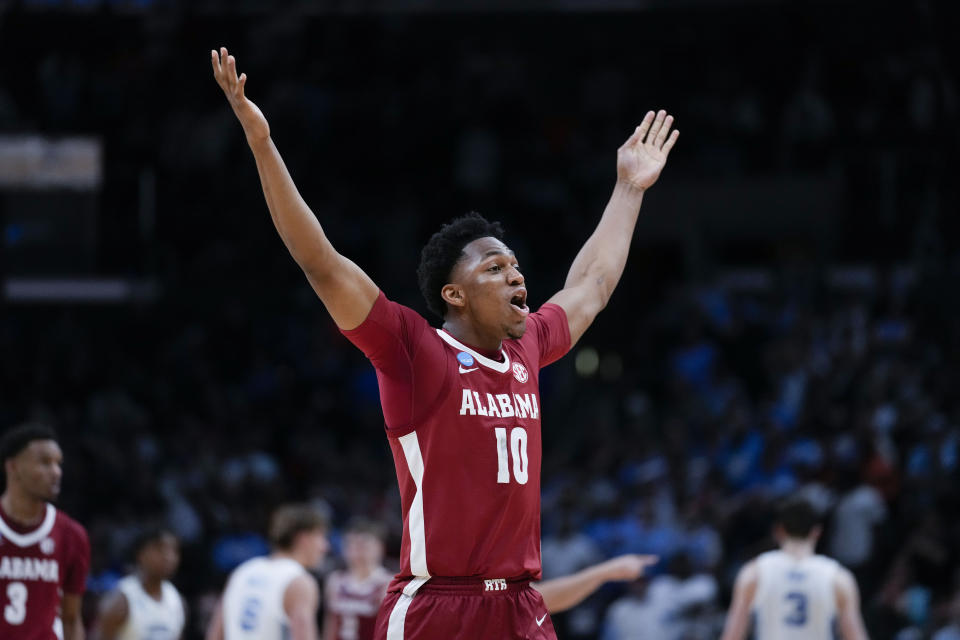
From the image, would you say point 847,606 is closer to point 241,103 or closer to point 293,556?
point 293,556

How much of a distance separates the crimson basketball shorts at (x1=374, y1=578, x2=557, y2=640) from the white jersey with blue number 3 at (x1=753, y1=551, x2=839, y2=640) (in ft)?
15.9

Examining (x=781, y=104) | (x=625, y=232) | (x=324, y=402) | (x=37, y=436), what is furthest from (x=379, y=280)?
(x=625, y=232)

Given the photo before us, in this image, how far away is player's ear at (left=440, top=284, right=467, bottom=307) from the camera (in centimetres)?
489

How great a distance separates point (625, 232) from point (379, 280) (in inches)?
469

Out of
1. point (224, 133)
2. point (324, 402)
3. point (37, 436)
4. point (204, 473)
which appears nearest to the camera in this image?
point (37, 436)

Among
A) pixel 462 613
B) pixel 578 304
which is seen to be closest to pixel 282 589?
pixel 578 304

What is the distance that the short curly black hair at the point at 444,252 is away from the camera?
4973mm

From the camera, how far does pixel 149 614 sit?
902cm

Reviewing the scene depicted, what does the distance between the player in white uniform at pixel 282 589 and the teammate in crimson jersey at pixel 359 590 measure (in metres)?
0.77

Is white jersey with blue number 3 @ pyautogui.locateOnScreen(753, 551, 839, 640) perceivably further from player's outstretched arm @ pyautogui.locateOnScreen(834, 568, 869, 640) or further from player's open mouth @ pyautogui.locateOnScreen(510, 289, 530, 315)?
player's open mouth @ pyautogui.locateOnScreen(510, 289, 530, 315)

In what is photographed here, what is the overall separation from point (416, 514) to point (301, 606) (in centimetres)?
449

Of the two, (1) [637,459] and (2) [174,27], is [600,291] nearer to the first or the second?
(1) [637,459]

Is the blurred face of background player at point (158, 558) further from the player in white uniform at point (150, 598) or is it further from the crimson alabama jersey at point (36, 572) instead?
the crimson alabama jersey at point (36, 572)

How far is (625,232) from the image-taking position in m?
5.77
